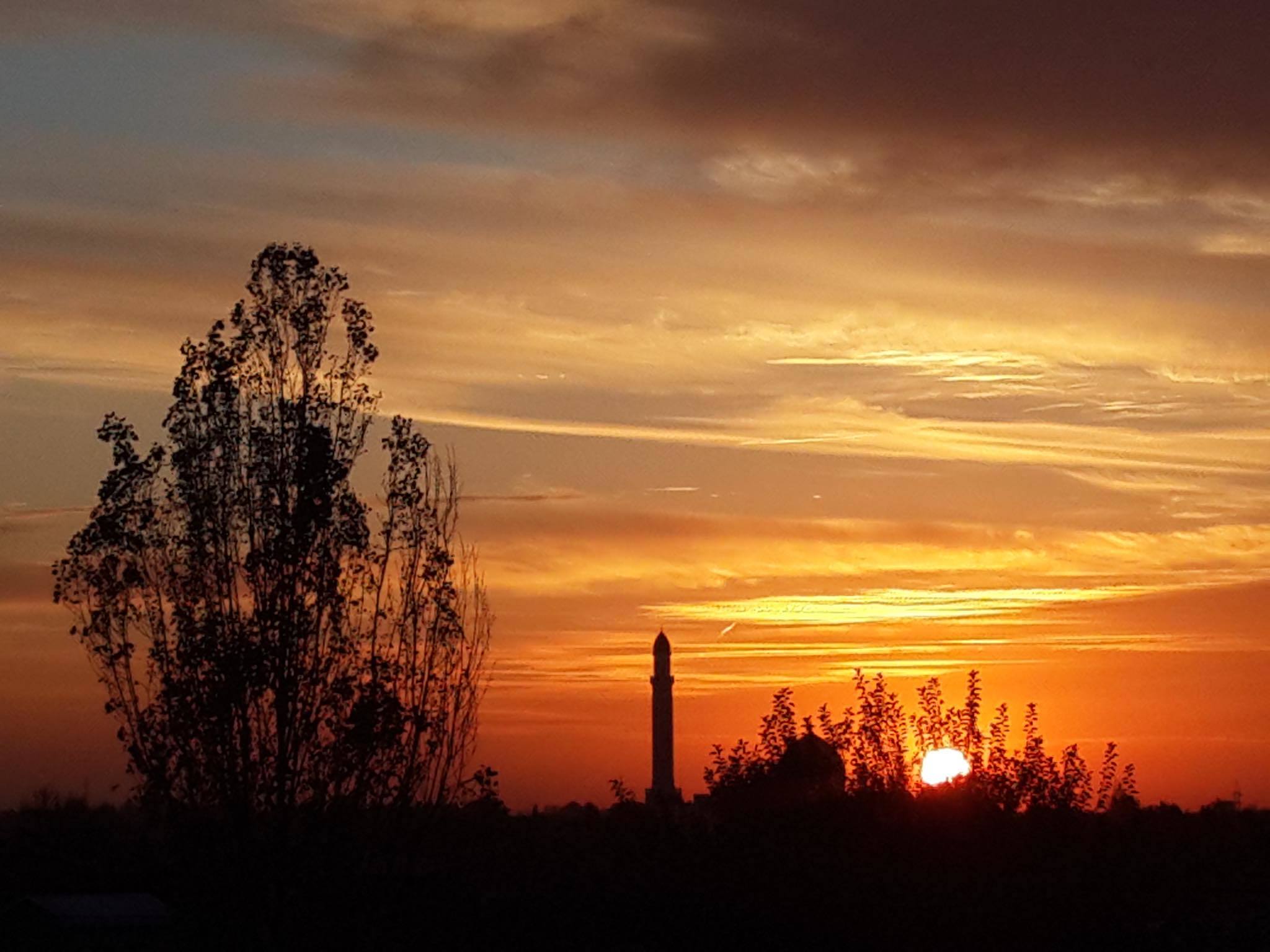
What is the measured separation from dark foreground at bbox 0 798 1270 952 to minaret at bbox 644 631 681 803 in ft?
150

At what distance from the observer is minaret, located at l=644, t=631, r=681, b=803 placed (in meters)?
77.6

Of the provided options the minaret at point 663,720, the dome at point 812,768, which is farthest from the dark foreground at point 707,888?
the minaret at point 663,720

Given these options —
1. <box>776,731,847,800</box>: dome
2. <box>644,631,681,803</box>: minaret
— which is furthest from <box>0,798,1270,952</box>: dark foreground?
<box>644,631,681,803</box>: minaret

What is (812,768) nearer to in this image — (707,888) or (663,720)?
(707,888)

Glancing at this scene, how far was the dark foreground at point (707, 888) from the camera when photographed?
20.9 m

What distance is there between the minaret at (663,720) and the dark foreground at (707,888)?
150 ft

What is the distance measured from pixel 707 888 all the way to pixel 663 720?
170 feet

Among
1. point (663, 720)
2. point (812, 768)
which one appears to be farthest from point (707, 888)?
point (663, 720)

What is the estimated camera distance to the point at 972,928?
79.7 feet

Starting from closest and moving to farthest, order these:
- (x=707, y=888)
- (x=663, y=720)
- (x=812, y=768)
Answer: (x=707, y=888), (x=812, y=768), (x=663, y=720)

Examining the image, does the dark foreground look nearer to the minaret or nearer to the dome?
the dome

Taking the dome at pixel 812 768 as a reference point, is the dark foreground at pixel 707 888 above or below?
below

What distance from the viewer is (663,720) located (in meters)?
77.6

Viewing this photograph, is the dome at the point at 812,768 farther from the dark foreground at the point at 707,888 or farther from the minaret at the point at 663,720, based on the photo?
the minaret at the point at 663,720
